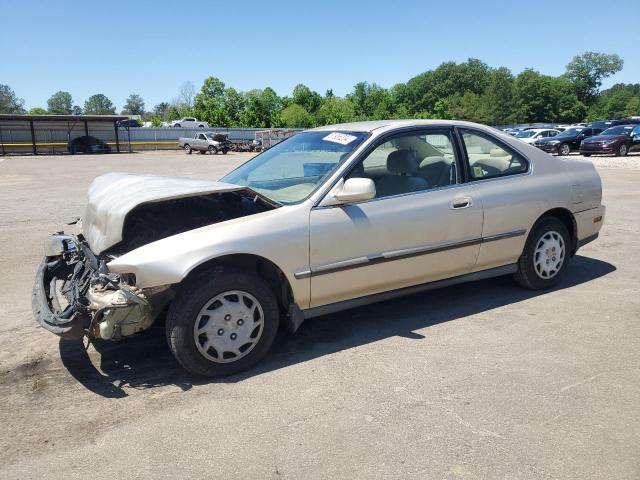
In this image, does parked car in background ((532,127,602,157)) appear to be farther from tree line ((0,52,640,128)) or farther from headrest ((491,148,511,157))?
tree line ((0,52,640,128))

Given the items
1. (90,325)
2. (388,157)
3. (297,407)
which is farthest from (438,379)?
(90,325)

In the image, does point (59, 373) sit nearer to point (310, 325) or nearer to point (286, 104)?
point (310, 325)

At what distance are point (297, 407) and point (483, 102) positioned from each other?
84.9m

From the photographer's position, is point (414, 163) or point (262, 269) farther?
point (414, 163)

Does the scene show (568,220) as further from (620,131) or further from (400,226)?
(620,131)

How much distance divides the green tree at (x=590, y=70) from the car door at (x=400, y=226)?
111 meters

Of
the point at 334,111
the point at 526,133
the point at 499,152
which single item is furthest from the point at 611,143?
the point at 334,111

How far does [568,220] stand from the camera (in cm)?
516

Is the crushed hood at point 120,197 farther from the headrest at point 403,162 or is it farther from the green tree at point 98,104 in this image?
the green tree at point 98,104

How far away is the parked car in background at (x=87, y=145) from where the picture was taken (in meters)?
41.2

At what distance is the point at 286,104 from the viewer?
275 ft

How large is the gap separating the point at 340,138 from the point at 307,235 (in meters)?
1.11

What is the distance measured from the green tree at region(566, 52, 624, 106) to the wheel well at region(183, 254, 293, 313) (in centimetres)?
11226

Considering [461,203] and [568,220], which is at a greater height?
[461,203]
